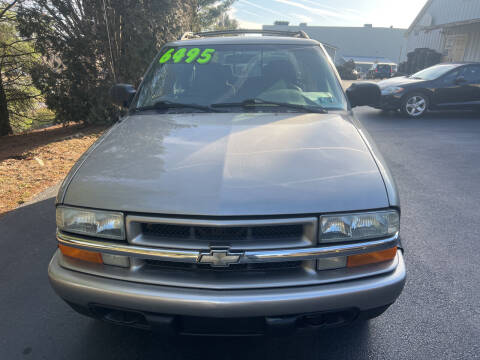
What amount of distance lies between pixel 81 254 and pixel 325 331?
5.35 ft

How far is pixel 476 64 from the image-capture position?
10.3 meters

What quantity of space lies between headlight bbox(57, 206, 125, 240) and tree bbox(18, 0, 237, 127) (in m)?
7.69

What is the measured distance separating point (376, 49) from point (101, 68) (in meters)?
56.5

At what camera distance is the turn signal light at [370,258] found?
1.83 metres

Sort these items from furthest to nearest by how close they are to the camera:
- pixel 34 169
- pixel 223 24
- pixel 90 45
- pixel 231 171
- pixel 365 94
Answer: pixel 223 24, pixel 90 45, pixel 34 169, pixel 365 94, pixel 231 171

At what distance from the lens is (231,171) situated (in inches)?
74.4

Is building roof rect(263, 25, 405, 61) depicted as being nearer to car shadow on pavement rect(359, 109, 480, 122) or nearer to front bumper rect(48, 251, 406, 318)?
car shadow on pavement rect(359, 109, 480, 122)

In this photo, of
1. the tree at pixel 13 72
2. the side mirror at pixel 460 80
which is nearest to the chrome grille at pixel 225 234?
the tree at pixel 13 72

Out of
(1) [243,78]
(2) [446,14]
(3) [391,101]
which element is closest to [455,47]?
(2) [446,14]

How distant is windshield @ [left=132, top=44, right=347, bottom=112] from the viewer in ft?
9.73

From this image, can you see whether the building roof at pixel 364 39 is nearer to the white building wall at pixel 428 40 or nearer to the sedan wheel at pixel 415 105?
the white building wall at pixel 428 40

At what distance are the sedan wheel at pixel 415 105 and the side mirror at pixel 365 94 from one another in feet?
25.7

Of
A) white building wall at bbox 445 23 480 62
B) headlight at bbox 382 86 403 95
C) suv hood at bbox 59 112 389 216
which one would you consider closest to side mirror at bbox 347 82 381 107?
suv hood at bbox 59 112 389 216

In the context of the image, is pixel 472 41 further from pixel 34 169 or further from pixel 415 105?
pixel 34 169
